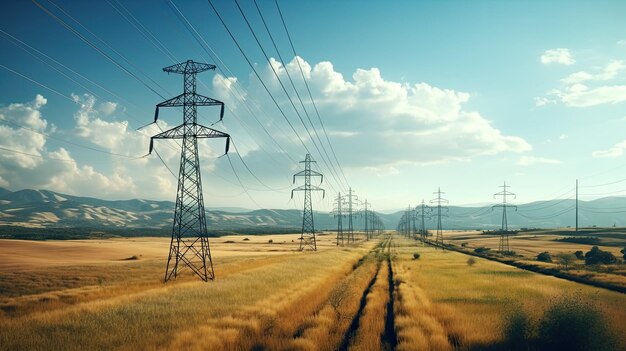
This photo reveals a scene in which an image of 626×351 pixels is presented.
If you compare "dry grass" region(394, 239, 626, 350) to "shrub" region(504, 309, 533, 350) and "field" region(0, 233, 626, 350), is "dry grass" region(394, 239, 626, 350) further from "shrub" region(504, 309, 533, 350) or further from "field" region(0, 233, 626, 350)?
"shrub" region(504, 309, 533, 350)

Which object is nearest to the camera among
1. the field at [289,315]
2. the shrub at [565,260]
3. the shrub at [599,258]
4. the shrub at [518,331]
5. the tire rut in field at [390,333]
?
the field at [289,315]

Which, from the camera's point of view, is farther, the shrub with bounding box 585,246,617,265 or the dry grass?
the shrub with bounding box 585,246,617,265

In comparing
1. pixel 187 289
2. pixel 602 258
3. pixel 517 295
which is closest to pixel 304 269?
pixel 187 289

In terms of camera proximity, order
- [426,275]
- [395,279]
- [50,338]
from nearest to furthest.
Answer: [50,338] → [395,279] → [426,275]

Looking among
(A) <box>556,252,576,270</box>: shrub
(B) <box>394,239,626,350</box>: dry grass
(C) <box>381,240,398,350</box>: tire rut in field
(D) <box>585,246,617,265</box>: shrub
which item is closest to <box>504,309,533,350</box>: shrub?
(B) <box>394,239,626,350</box>: dry grass

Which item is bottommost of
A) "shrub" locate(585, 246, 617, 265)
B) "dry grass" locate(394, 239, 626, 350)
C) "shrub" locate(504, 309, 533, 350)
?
"shrub" locate(585, 246, 617, 265)

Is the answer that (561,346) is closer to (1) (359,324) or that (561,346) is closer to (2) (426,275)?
(1) (359,324)

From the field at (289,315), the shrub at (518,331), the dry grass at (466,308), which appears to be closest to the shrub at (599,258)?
the dry grass at (466,308)

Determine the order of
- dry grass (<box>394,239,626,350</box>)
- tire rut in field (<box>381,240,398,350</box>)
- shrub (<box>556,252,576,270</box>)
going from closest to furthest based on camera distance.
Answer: tire rut in field (<box>381,240,398,350</box>), dry grass (<box>394,239,626,350</box>), shrub (<box>556,252,576,270</box>)

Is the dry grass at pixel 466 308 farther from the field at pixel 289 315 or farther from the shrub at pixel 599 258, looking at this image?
the shrub at pixel 599 258

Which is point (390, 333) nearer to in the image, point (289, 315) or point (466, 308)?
point (289, 315)

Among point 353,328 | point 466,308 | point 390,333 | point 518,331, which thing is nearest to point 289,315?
point 353,328
